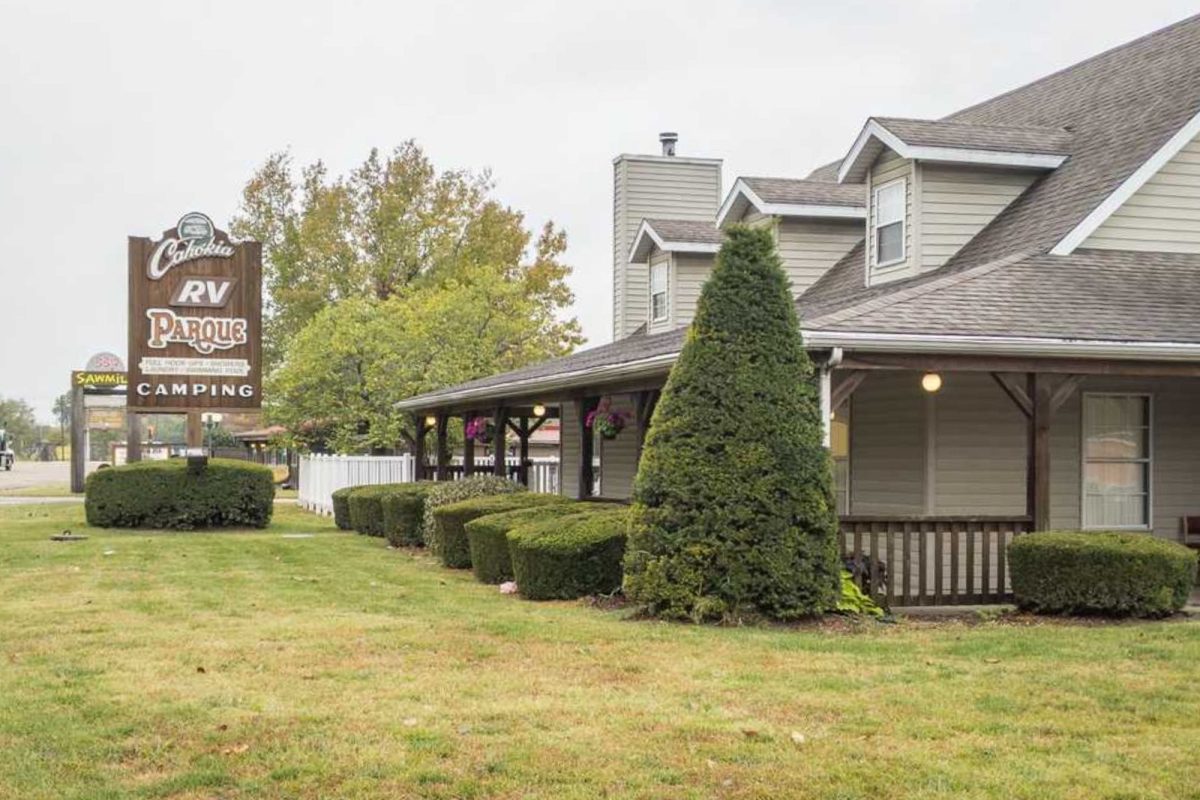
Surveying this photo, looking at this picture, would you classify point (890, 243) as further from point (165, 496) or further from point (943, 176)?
point (165, 496)

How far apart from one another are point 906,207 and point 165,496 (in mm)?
13116

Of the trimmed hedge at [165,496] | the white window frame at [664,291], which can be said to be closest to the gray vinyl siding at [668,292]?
the white window frame at [664,291]

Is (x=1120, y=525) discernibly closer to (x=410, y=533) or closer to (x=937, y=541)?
(x=937, y=541)

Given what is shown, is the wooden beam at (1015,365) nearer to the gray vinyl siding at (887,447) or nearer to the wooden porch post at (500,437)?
the gray vinyl siding at (887,447)

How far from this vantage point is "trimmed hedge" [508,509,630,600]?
12.3m

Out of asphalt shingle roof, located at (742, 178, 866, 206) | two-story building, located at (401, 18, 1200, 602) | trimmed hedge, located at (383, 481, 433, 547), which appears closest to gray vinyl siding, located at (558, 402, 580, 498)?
trimmed hedge, located at (383, 481, 433, 547)

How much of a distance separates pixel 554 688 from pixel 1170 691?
361 centimetres

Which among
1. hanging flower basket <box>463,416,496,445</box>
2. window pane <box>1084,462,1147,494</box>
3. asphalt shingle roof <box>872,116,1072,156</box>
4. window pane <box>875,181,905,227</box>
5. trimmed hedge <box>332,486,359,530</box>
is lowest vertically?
trimmed hedge <box>332,486,359,530</box>

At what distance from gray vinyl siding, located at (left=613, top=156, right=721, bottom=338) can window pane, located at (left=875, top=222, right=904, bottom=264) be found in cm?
813

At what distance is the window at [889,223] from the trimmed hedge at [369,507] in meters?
8.71

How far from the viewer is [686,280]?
68.5 ft

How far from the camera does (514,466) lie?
26219mm

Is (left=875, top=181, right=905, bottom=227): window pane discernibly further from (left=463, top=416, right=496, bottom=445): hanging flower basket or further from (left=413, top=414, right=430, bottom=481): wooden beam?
(left=413, top=414, right=430, bottom=481): wooden beam

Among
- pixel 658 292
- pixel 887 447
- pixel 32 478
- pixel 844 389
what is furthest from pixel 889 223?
pixel 32 478
